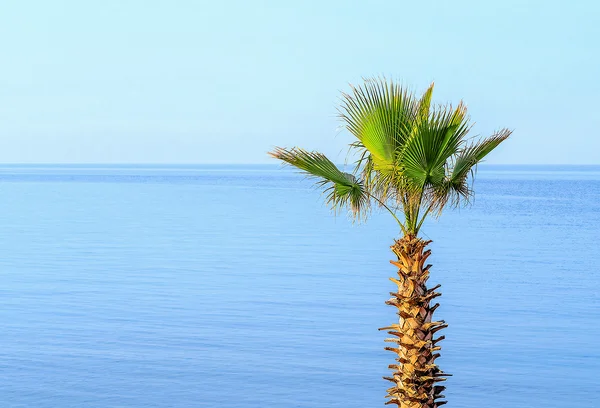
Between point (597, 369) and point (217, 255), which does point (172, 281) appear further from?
point (597, 369)

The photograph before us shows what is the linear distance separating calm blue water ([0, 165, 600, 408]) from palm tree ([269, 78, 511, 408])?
9.68 meters

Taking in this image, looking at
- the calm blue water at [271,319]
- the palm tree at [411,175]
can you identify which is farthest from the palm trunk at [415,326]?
the calm blue water at [271,319]

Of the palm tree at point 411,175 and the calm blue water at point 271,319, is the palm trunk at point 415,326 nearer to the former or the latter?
the palm tree at point 411,175

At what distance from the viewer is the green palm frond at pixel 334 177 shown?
41.2ft

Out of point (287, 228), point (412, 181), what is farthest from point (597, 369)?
point (287, 228)

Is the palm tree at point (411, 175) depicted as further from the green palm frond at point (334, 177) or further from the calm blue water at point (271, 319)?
the calm blue water at point (271, 319)

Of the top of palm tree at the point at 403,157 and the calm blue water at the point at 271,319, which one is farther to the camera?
the calm blue water at the point at 271,319

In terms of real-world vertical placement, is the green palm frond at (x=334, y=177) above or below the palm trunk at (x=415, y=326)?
above

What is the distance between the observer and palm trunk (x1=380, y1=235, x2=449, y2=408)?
1225cm

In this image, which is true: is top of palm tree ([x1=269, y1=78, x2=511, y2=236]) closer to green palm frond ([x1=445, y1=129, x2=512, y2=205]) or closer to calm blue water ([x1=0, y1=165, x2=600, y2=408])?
green palm frond ([x1=445, y1=129, x2=512, y2=205])

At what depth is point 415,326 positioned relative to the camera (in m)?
12.3

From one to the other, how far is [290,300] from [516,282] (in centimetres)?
1045

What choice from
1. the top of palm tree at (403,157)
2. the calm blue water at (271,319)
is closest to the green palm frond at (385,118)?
the top of palm tree at (403,157)

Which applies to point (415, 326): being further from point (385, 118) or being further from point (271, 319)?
point (271, 319)
